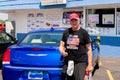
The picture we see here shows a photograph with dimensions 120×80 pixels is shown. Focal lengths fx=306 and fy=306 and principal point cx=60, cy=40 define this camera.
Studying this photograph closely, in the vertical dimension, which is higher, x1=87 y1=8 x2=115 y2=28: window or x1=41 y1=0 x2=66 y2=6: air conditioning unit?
x1=41 y1=0 x2=66 y2=6: air conditioning unit

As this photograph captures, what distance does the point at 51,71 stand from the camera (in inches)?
244

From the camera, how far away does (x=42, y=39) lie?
730 centimetres

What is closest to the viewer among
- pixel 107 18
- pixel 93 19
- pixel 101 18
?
pixel 107 18

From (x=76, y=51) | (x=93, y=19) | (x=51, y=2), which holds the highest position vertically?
(x=51, y=2)

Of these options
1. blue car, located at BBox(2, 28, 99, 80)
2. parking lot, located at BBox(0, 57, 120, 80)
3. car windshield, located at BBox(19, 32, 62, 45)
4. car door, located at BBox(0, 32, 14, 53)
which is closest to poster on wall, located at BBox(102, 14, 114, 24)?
parking lot, located at BBox(0, 57, 120, 80)

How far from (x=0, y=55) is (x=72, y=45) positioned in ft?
17.7

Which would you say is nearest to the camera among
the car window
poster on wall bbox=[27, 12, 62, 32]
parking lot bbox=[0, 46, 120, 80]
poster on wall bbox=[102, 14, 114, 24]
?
parking lot bbox=[0, 46, 120, 80]

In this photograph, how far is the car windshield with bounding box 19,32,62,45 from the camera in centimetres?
714

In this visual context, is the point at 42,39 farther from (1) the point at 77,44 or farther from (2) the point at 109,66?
(2) the point at 109,66

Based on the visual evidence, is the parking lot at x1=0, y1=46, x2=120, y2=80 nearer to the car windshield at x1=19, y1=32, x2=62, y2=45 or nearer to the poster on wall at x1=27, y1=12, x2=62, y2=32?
the car windshield at x1=19, y1=32, x2=62, y2=45

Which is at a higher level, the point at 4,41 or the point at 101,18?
the point at 101,18

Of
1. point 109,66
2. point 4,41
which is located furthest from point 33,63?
point 109,66

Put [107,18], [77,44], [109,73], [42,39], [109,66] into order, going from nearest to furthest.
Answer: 1. [77,44]
2. [42,39]
3. [109,73]
4. [109,66]
5. [107,18]

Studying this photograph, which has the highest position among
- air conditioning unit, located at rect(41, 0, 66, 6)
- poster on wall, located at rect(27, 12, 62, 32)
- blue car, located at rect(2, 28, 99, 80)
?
air conditioning unit, located at rect(41, 0, 66, 6)
